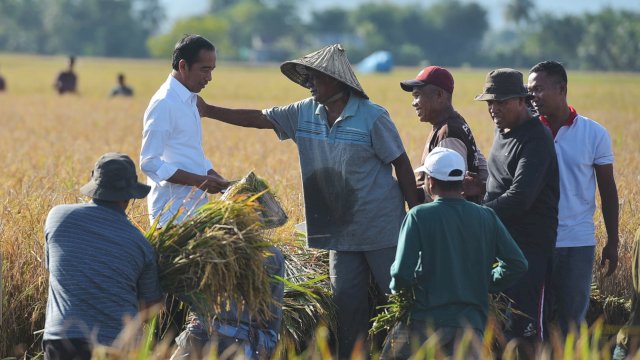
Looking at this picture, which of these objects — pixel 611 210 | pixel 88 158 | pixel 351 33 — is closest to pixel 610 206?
pixel 611 210

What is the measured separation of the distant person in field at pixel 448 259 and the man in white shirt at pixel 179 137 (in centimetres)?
Answer: 137

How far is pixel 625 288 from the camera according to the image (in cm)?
754

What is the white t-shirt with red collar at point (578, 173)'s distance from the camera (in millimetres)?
6043

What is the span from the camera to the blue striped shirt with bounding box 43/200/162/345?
4.59 meters

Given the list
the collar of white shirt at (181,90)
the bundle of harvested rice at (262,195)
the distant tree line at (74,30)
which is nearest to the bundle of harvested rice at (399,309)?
the bundle of harvested rice at (262,195)

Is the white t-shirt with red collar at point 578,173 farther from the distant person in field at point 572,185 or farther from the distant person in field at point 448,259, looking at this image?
the distant person in field at point 448,259

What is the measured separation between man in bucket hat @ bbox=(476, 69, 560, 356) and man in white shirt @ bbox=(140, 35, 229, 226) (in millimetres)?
1505

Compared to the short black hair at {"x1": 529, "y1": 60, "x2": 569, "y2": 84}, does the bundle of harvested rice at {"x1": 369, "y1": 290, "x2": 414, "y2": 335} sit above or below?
below

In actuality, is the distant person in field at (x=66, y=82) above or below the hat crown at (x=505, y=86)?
above

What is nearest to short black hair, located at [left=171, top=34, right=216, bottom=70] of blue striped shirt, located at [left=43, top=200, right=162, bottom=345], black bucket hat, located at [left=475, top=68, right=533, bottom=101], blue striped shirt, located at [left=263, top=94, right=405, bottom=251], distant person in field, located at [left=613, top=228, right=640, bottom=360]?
blue striped shirt, located at [left=263, top=94, right=405, bottom=251]

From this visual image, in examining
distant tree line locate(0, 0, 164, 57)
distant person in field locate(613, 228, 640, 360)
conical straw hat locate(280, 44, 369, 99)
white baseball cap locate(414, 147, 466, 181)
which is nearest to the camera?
white baseball cap locate(414, 147, 466, 181)

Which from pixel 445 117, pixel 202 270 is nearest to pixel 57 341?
pixel 202 270

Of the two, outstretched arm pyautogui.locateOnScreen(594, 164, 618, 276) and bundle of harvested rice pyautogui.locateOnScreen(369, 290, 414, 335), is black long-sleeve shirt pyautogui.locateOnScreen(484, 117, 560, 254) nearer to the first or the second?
outstretched arm pyautogui.locateOnScreen(594, 164, 618, 276)

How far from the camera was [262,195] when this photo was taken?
5695 millimetres
